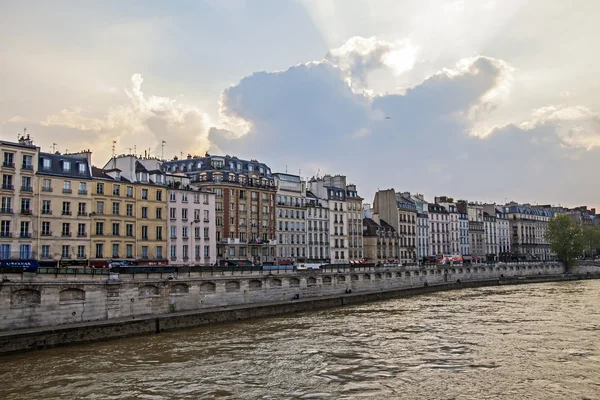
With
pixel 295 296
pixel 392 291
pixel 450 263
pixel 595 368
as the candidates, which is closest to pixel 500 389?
pixel 595 368

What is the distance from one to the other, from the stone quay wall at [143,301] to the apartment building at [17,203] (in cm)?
1309

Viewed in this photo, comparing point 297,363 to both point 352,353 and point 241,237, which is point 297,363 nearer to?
point 352,353

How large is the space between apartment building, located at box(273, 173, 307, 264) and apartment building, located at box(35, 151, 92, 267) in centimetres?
3217

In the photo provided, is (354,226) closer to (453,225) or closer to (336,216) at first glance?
(336,216)

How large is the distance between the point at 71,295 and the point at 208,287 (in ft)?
42.9

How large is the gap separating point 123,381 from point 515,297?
2062 inches

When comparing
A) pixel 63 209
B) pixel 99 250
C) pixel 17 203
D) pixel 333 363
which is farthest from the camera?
pixel 99 250

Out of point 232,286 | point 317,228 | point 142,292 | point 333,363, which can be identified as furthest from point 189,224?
point 333,363

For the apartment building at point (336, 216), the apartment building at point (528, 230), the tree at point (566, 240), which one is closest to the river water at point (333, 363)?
the apartment building at point (336, 216)

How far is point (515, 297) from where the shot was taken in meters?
66.6

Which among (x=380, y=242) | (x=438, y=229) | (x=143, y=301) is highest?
(x=438, y=229)

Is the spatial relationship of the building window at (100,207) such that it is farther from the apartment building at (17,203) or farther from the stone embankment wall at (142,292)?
the stone embankment wall at (142,292)

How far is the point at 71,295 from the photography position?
121 ft

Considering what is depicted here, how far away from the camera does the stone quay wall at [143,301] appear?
33.6 meters
